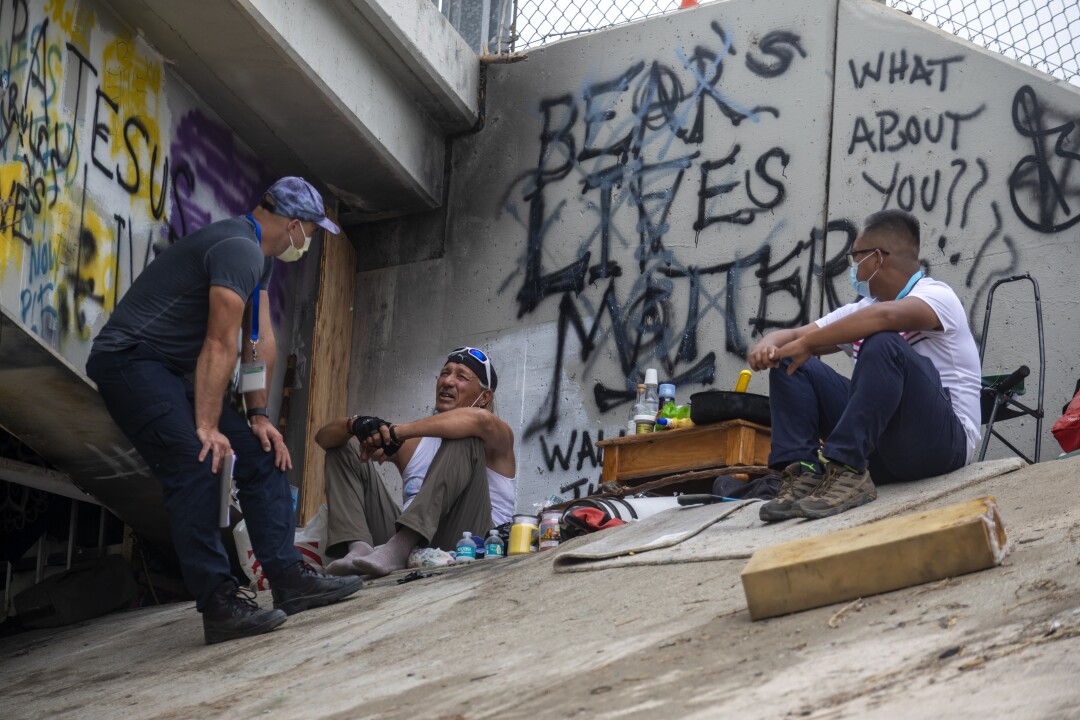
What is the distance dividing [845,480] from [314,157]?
4.60 meters

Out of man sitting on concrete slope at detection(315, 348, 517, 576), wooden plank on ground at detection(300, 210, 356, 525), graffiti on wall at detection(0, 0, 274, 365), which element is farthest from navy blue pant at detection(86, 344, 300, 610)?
wooden plank on ground at detection(300, 210, 356, 525)

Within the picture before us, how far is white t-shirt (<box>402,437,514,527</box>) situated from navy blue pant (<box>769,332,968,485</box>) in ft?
5.87

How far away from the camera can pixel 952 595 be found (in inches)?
120

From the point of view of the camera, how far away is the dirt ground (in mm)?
2441

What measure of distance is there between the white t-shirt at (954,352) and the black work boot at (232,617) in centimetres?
233

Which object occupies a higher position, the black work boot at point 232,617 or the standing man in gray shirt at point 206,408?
the standing man in gray shirt at point 206,408

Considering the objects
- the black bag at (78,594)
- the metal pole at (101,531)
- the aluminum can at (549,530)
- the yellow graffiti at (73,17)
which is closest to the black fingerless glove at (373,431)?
the aluminum can at (549,530)

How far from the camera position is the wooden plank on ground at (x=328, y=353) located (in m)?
8.29

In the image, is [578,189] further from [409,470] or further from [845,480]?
[845,480]

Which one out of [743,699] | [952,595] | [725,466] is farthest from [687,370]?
[743,699]

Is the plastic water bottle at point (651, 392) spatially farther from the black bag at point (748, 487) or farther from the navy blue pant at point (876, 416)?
the navy blue pant at point (876, 416)

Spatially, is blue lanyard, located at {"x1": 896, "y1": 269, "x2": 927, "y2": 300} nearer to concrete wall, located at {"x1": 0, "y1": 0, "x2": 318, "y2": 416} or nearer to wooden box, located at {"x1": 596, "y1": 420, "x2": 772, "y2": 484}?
wooden box, located at {"x1": 596, "y1": 420, "x2": 772, "y2": 484}

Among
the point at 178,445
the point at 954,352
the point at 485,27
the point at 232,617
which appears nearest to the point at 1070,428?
the point at 954,352

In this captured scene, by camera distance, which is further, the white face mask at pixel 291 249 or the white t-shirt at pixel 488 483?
the white t-shirt at pixel 488 483
